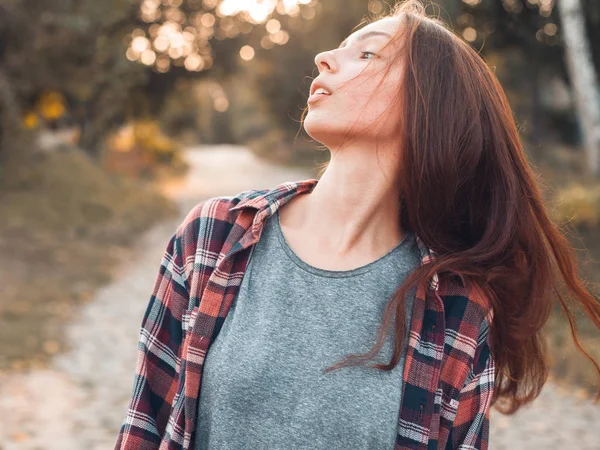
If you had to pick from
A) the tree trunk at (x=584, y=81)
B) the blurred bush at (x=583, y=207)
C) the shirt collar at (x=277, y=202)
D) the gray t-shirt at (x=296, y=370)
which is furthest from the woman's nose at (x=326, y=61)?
the tree trunk at (x=584, y=81)

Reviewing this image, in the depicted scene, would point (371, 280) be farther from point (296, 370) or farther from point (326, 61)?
point (326, 61)

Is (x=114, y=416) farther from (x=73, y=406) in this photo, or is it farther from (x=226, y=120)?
(x=226, y=120)

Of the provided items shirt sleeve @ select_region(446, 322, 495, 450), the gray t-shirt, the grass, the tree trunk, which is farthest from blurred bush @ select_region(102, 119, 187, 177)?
shirt sleeve @ select_region(446, 322, 495, 450)

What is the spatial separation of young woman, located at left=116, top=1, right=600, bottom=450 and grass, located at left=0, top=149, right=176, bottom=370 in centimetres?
469

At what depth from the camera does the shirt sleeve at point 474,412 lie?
1858mm

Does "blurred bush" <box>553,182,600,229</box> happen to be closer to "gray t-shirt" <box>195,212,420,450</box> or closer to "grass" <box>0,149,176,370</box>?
"grass" <box>0,149,176,370</box>

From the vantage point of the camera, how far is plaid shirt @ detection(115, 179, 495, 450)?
1.77 metres

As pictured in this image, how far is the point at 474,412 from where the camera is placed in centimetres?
188

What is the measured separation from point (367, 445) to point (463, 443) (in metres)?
0.32

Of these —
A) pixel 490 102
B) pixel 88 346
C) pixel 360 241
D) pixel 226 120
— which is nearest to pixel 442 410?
pixel 360 241

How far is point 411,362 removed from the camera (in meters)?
1.81

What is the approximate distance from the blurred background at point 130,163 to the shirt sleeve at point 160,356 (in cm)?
98

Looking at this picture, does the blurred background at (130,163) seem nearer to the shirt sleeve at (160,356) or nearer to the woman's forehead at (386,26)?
the woman's forehead at (386,26)

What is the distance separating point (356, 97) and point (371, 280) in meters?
0.49
